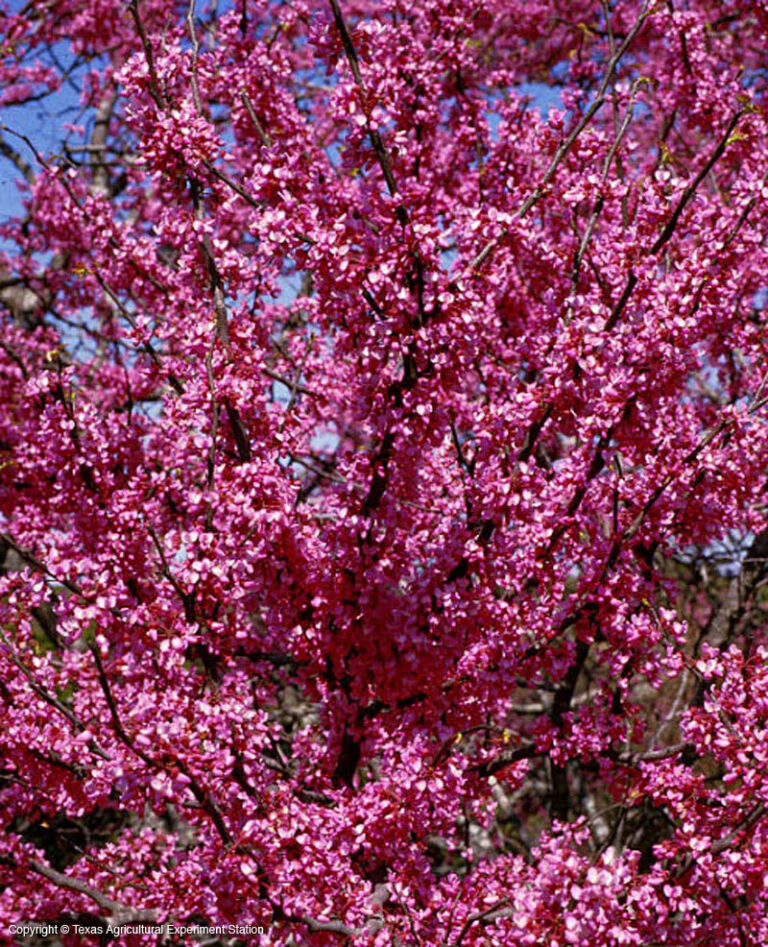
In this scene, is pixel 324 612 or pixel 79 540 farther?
pixel 79 540

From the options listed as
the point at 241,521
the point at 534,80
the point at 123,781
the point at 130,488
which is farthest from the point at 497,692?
the point at 534,80

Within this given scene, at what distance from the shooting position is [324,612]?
14.2 feet

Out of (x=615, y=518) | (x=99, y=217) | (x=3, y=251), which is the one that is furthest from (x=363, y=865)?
(x=3, y=251)

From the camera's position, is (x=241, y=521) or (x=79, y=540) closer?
(x=241, y=521)

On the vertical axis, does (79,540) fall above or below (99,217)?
below

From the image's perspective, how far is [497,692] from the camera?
457 cm

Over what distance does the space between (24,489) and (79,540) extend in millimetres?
2945

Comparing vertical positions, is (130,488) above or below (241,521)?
above

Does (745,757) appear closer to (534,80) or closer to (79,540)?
(79,540)

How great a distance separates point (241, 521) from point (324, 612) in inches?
31.3

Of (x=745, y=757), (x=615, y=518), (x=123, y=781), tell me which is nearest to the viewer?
(x=123, y=781)

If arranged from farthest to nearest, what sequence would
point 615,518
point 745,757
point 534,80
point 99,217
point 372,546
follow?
point 534,80, point 99,217, point 615,518, point 372,546, point 745,757

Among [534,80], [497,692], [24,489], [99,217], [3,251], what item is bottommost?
[497,692]

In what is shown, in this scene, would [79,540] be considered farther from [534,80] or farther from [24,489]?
[534,80]
